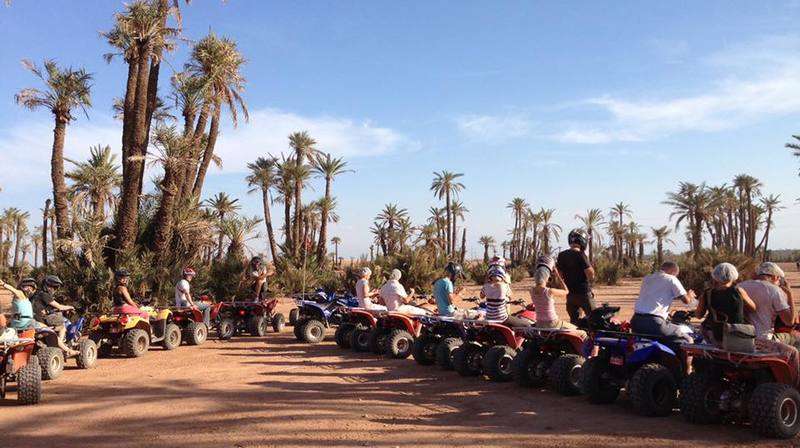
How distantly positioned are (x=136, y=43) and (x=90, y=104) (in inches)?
138

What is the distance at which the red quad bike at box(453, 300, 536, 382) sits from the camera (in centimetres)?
839

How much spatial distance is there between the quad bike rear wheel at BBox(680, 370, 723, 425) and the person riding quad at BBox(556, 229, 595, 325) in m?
2.68

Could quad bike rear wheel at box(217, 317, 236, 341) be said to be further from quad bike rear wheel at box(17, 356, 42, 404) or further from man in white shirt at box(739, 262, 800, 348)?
man in white shirt at box(739, 262, 800, 348)

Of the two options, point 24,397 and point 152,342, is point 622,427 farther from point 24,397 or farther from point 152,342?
point 152,342

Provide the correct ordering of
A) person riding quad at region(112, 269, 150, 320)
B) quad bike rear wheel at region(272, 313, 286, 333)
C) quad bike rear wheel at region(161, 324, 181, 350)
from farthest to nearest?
quad bike rear wheel at region(272, 313, 286, 333)
quad bike rear wheel at region(161, 324, 181, 350)
person riding quad at region(112, 269, 150, 320)

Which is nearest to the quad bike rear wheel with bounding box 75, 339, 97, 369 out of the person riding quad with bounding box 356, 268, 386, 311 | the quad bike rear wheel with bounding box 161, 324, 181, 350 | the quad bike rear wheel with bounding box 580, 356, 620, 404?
the quad bike rear wheel with bounding box 161, 324, 181, 350

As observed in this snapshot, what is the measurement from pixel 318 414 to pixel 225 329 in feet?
26.9

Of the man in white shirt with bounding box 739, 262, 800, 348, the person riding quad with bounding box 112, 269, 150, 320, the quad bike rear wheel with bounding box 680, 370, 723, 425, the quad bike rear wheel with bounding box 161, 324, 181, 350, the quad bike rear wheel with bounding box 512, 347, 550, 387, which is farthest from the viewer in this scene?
the quad bike rear wheel with bounding box 161, 324, 181, 350

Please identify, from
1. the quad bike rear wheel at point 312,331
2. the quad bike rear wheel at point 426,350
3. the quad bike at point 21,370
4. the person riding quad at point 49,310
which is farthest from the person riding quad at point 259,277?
the quad bike at point 21,370

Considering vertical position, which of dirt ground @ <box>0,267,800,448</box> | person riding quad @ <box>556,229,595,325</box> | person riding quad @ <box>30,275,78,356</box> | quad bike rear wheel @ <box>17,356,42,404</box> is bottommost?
dirt ground @ <box>0,267,800,448</box>

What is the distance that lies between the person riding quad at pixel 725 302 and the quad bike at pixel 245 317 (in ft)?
34.3

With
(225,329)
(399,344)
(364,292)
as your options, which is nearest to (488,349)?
(399,344)

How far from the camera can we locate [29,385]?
7387 mm

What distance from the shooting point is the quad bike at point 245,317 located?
574 inches
